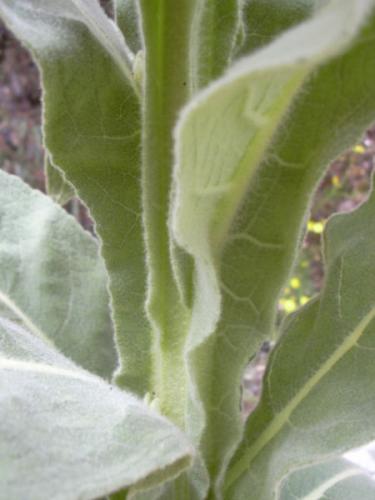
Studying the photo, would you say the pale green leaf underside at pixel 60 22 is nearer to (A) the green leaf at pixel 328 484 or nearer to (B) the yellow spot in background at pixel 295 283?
(A) the green leaf at pixel 328 484

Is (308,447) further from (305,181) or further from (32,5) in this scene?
(32,5)

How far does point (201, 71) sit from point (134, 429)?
28 centimetres

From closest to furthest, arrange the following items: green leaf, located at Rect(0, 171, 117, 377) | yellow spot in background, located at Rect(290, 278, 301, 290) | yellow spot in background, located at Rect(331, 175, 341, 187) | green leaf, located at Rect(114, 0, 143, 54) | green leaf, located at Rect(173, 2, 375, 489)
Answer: green leaf, located at Rect(173, 2, 375, 489), green leaf, located at Rect(114, 0, 143, 54), green leaf, located at Rect(0, 171, 117, 377), yellow spot in background, located at Rect(290, 278, 301, 290), yellow spot in background, located at Rect(331, 175, 341, 187)

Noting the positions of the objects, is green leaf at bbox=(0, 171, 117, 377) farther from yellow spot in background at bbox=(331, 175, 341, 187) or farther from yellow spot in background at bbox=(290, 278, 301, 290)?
yellow spot in background at bbox=(331, 175, 341, 187)

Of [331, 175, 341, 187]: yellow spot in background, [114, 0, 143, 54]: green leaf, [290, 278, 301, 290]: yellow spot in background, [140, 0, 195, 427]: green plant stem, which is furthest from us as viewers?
[331, 175, 341, 187]: yellow spot in background

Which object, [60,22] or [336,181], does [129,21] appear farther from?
[336,181]

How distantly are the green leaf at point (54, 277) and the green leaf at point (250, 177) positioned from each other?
242 millimetres

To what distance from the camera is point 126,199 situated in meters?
0.62

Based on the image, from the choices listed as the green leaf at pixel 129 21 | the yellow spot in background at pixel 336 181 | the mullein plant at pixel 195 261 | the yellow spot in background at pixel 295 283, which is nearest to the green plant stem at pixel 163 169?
the mullein plant at pixel 195 261

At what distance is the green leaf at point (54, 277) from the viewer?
0.78 m

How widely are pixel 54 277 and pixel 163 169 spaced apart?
0.88 ft

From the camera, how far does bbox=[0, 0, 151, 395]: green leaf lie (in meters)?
0.57

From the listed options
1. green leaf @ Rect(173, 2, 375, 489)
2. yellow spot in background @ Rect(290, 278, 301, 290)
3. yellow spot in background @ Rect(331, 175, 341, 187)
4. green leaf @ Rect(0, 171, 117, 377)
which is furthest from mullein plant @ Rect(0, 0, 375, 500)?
yellow spot in background @ Rect(331, 175, 341, 187)

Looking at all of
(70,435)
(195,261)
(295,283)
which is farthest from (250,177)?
(295,283)
